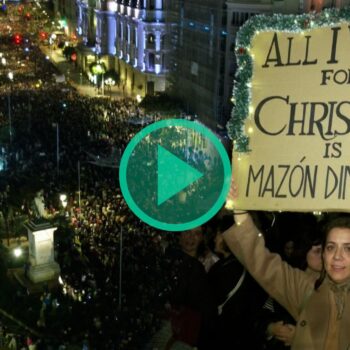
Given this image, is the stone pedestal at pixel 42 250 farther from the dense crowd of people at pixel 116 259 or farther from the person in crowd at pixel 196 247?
the person in crowd at pixel 196 247

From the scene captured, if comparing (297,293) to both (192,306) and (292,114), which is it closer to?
(292,114)

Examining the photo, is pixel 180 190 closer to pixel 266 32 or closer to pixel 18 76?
pixel 266 32

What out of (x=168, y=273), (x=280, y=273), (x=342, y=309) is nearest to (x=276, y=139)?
(x=280, y=273)

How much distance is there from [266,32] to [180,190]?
14.7 metres

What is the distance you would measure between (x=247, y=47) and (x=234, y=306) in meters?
2.20

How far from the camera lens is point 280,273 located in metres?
3.79

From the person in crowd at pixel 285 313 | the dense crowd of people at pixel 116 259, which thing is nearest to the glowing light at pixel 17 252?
the dense crowd of people at pixel 116 259

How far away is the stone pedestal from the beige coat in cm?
1188

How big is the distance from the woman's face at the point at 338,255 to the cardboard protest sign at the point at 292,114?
1.19 meters

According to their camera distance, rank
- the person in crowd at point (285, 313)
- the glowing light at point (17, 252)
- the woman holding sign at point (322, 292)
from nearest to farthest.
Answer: the woman holding sign at point (322, 292)
the person in crowd at point (285, 313)
the glowing light at point (17, 252)

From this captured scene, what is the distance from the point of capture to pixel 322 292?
346 centimetres

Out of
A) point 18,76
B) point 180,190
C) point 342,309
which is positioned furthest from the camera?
point 18,76
